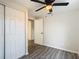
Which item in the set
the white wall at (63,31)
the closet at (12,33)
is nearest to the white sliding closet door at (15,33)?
the closet at (12,33)

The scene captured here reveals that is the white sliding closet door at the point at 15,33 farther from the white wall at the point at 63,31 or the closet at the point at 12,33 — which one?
the white wall at the point at 63,31

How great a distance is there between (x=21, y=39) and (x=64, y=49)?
270 centimetres

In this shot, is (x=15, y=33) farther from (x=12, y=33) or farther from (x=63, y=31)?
(x=63, y=31)

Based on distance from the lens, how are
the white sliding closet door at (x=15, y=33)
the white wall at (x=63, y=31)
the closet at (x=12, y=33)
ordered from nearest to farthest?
the closet at (x=12, y=33) → the white sliding closet door at (x=15, y=33) → the white wall at (x=63, y=31)

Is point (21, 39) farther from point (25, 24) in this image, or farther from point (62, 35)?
point (62, 35)

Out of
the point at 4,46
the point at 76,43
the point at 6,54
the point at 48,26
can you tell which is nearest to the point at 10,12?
the point at 4,46

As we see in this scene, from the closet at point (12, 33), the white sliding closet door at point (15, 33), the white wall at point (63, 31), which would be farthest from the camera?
the white wall at point (63, 31)

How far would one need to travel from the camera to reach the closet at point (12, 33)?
8.54 feet

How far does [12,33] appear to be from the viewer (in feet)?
9.73

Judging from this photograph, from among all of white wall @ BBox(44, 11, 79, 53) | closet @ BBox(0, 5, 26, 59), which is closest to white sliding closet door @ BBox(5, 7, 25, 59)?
closet @ BBox(0, 5, 26, 59)

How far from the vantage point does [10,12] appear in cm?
290

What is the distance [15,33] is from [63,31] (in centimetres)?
291

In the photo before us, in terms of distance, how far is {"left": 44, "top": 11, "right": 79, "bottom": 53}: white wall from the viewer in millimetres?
4137

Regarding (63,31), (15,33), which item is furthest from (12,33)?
(63,31)
